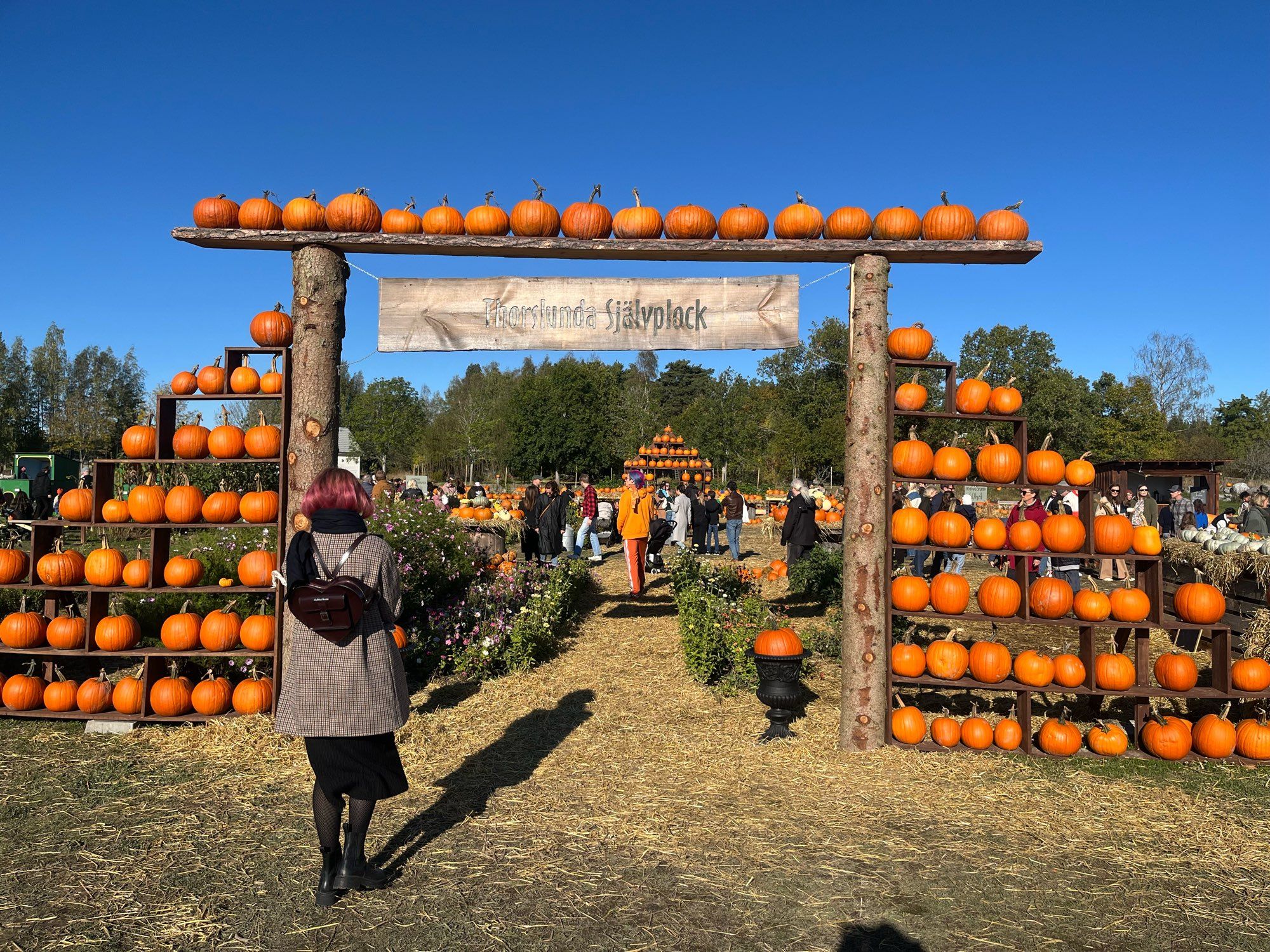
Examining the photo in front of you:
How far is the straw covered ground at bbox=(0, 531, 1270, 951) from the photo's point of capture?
3779 millimetres

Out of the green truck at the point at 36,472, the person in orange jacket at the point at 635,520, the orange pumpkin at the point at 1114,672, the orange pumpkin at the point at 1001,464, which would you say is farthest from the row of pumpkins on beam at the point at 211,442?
the green truck at the point at 36,472

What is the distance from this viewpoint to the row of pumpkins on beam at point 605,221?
652cm

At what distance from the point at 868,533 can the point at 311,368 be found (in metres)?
4.74

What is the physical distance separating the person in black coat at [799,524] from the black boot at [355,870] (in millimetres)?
10952

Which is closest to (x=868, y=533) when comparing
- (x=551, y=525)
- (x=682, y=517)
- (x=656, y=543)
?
(x=551, y=525)

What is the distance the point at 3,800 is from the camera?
204 inches

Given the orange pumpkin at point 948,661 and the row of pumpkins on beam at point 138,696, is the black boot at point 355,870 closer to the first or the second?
the row of pumpkins on beam at point 138,696

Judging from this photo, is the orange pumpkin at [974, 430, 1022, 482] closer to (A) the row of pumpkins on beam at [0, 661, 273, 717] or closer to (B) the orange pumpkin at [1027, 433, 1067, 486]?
(B) the orange pumpkin at [1027, 433, 1067, 486]

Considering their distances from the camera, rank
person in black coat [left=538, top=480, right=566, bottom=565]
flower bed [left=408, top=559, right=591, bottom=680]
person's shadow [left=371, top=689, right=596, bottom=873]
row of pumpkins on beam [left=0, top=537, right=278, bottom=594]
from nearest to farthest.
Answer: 1. person's shadow [left=371, top=689, right=596, bottom=873]
2. row of pumpkins on beam [left=0, top=537, right=278, bottom=594]
3. flower bed [left=408, top=559, right=591, bottom=680]
4. person in black coat [left=538, top=480, right=566, bottom=565]

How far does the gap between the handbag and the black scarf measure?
5 cm

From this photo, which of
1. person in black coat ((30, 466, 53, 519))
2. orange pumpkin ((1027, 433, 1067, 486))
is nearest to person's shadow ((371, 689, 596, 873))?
orange pumpkin ((1027, 433, 1067, 486))

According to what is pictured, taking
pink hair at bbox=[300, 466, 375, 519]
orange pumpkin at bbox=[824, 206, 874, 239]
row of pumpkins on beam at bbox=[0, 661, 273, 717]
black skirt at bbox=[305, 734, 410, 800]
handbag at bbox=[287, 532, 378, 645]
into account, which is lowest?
row of pumpkins on beam at bbox=[0, 661, 273, 717]

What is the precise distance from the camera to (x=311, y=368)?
6.55m

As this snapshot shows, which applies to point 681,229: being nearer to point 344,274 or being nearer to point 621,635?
point 344,274
